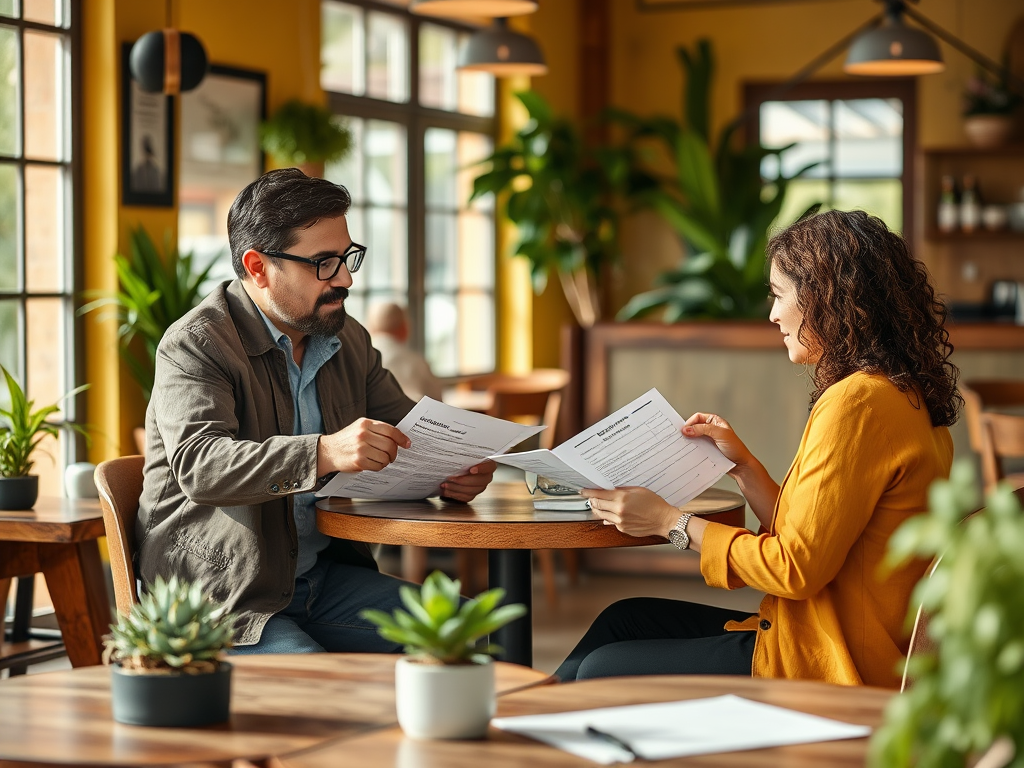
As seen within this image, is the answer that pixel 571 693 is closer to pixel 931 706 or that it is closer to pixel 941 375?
pixel 931 706

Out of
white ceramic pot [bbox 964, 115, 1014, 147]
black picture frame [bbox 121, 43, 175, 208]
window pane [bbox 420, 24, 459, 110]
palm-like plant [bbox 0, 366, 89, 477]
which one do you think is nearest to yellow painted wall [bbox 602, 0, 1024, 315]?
white ceramic pot [bbox 964, 115, 1014, 147]

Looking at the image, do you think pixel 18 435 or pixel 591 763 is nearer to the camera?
pixel 591 763

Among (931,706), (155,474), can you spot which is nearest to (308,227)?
(155,474)

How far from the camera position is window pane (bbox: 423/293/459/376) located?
7098 mm

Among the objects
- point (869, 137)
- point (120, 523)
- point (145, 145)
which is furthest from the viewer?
point (869, 137)

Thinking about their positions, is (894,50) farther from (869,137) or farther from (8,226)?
(8,226)

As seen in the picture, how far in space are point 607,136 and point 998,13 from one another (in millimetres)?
2397

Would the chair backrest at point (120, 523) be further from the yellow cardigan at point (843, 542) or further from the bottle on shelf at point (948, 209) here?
the bottle on shelf at point (948, 209)

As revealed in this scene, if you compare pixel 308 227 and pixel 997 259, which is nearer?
pixel 308 227

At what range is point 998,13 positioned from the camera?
768 centimetres

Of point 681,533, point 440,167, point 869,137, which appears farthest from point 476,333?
point 681,533

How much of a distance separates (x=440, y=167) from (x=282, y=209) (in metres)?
4.98

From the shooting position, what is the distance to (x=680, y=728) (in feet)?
3.90

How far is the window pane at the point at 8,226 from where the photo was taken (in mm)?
4277
